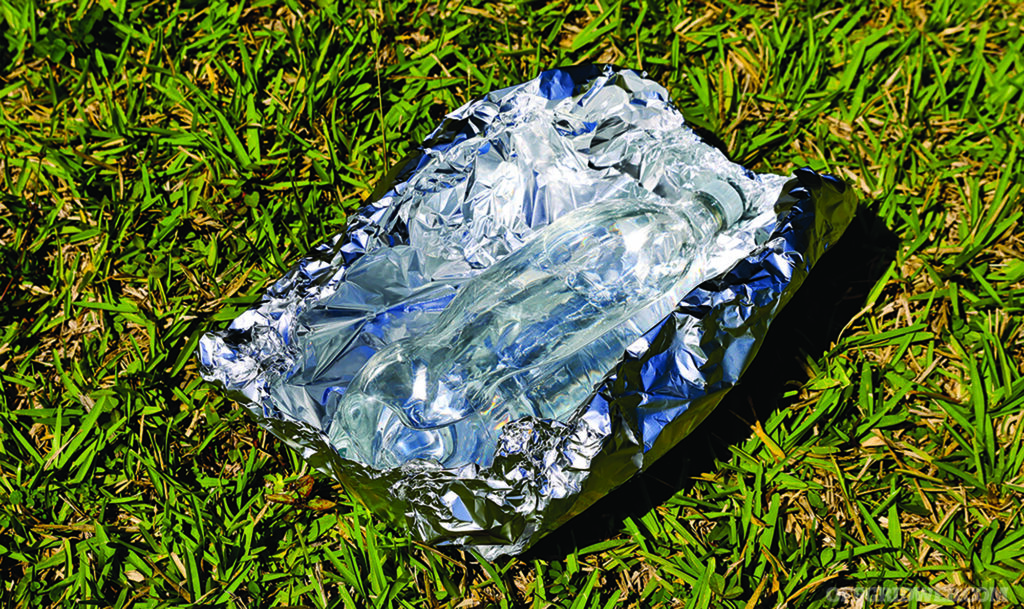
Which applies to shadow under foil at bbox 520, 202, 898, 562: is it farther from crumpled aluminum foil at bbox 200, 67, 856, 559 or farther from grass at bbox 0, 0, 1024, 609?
crumpled aluminum foil at bbox 200, 67, 856, 559

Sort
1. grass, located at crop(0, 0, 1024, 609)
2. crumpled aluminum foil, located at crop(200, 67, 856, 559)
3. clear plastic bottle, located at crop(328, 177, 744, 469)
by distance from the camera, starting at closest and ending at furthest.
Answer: crumpled aluminum foil, located at crop(200, 67, 856, 559), clear plastic bottle, located at crop(328, 177, 744, 469), grass, located at crop(0, 0, 1024, 609)

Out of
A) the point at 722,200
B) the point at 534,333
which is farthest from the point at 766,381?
the point at 534,333

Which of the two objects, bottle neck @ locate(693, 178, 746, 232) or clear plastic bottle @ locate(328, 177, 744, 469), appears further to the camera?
bottle neck @ locate(693, 178, 746, 232)

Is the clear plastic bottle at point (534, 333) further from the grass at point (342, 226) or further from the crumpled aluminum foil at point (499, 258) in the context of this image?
the grass at point (342, 226)

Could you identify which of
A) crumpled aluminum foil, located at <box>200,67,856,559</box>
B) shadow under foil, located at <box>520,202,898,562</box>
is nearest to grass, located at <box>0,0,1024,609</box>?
shadow under foil, located at <box>520,202,898,562</box>

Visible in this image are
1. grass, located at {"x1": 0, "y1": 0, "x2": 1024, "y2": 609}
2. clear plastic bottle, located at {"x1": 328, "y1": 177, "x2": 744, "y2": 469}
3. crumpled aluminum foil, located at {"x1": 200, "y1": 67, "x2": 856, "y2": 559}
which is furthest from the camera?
grass, located at {"x1": 0, "y1": 0, "x2": 1024, "y2": 609}

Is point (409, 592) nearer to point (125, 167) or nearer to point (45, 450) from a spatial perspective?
point (45, 450)

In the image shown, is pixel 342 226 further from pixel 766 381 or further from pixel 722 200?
pixel 766 381

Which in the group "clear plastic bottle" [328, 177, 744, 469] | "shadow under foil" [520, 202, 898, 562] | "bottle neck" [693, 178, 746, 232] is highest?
"bottle neck" [693, 178, 746, 232]
